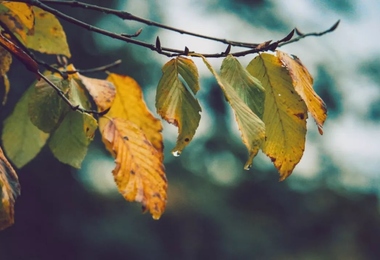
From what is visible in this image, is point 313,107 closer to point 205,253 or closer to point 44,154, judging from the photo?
point 44,154

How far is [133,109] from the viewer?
2.95ft

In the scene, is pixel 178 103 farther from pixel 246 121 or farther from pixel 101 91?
pixel 101 91

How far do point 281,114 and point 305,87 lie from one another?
0.11ft

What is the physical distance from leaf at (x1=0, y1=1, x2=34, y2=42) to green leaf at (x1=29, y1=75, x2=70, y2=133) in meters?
0.10

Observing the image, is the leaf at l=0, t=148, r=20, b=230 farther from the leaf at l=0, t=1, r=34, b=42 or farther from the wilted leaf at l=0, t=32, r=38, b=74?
the leaf at l=0, t=1, r=34, b=42

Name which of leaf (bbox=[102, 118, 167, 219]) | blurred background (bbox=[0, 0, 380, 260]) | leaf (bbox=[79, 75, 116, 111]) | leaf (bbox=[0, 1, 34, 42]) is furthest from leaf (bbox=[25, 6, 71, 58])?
blurred background (bbox=[0, 0, 380, 260])

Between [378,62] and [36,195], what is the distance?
498 cm

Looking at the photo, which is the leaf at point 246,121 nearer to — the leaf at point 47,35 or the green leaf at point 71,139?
the green leaf at point 71,139

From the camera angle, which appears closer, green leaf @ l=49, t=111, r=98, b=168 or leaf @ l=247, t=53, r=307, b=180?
leaf @ l=247, t=53, r=307, b=180

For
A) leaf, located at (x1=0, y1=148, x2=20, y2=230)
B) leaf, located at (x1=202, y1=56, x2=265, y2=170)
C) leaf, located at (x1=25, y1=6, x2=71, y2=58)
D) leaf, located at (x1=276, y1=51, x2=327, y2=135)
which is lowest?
leaf, located at (x1=0, y1=148, x2=20, y2=230)

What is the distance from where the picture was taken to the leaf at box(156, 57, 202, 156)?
2.17 ft

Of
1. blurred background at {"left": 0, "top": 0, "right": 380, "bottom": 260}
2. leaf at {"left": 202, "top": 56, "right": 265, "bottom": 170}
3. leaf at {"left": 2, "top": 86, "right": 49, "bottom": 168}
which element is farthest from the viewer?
blurred background at {"left": 0, "top": 0, "right": 380, "bottom": 260}

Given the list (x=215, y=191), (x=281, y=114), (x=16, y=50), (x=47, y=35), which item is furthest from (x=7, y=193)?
(x=215, y=191)

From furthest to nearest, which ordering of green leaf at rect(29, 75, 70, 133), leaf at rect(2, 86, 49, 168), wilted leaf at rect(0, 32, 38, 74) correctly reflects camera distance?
leaf at rect(2, 86, 49, 168)
green leaf at rect(29, 75, 70, 133)
wilted leaf at rect(0, 32, 38, 74)
